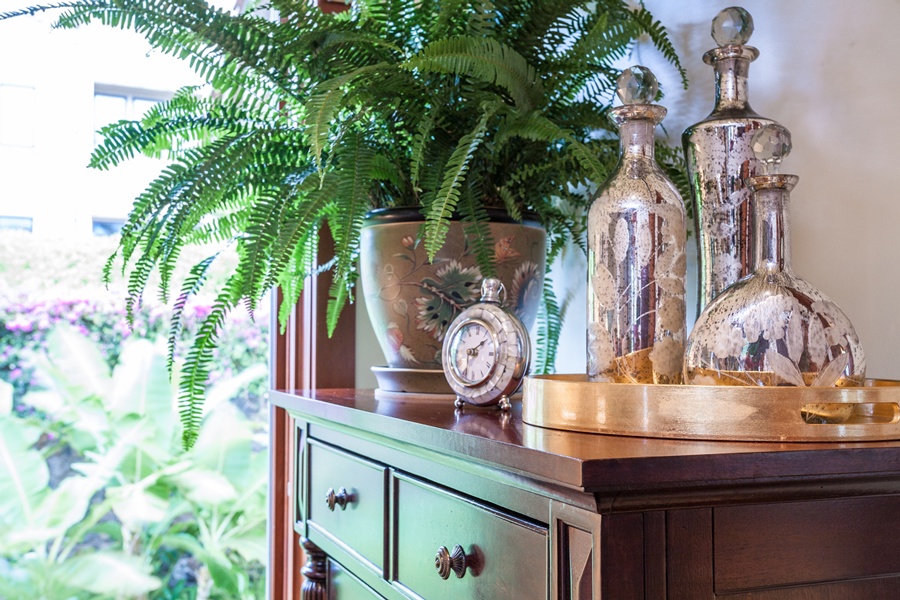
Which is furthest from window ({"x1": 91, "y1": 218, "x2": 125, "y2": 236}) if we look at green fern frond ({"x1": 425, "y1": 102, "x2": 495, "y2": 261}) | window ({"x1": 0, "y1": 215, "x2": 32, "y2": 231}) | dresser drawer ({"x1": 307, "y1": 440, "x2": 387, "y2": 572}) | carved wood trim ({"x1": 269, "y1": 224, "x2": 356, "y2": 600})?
green fern frond ({"x1": 425, "y1": 102, "x2": 495, "y2": 261})

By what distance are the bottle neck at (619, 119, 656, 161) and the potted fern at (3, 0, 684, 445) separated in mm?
143

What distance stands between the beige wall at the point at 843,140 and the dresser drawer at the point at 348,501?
0.50 metres

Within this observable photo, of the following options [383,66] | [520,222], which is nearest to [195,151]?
[383,66]

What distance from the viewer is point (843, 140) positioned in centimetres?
82

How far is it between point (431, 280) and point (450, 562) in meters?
0.44

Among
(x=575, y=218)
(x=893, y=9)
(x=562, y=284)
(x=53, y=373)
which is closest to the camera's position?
(x=893, y=9)

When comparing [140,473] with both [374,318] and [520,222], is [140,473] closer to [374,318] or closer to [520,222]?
[374,318]

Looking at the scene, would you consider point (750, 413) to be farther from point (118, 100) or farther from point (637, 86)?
point (118, 100)

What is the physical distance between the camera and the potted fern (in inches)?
37.8

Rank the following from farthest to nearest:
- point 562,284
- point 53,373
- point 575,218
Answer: point 53,373 < point 562,284 < point 575,218

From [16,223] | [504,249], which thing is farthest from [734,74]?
[16,223]

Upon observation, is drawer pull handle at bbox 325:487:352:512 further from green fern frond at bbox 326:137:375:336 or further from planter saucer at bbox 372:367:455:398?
green fern frond at bbox 326:137:375:336

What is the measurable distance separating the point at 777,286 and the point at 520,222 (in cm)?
49

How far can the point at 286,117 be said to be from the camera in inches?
43.4
